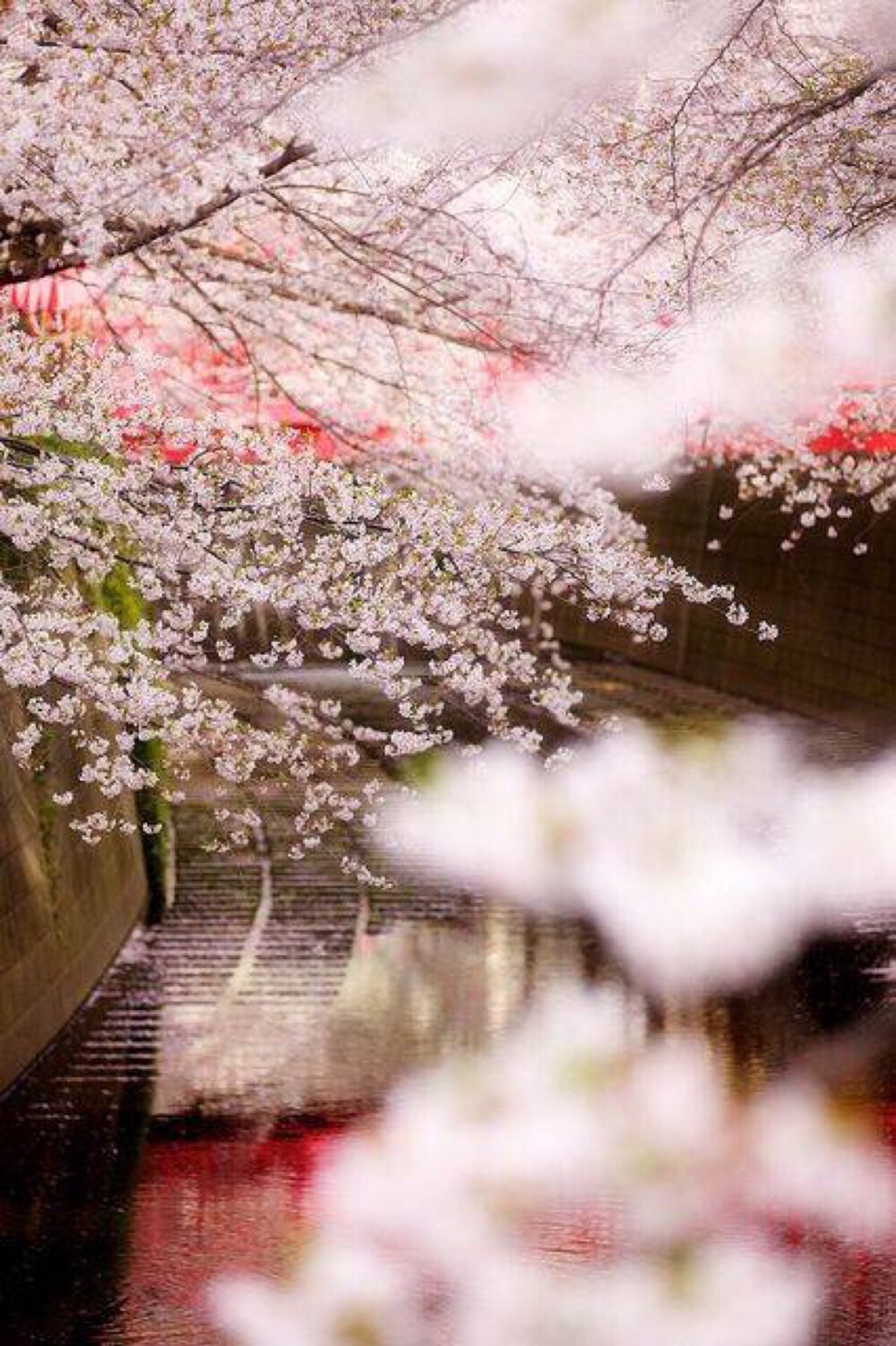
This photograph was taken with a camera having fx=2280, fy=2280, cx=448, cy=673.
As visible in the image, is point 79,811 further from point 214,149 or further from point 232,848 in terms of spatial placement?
point 214,149

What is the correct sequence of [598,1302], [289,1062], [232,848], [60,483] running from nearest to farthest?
[598,1302] < [60,483] < [289,1062] < [232,848]

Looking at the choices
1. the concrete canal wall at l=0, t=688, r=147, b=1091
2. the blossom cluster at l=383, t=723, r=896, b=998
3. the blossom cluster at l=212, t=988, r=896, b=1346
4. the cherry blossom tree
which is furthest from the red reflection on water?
the blossom cluster at l=383, t=723, r=896, b=998

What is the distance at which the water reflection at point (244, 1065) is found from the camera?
32.7 feet

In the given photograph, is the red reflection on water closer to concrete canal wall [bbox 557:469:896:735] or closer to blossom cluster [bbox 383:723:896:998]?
blossom cluster [bbox 383:723:896:998]

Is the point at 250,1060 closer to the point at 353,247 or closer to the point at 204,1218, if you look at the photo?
the point at 204,1218

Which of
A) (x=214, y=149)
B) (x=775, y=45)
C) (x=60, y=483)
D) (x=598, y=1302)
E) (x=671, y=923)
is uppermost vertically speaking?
(x=775, y=45)

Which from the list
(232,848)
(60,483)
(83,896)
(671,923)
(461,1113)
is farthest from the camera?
(232,848)

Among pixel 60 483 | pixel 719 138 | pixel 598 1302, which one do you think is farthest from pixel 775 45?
pixel 598 1302

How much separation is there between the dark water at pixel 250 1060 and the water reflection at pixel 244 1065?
0.8 inches

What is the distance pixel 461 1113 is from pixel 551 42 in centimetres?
578

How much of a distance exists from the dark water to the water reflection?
0.06ft

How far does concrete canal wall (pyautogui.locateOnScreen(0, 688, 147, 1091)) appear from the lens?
43.9 feet

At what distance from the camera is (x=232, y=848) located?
68.1ft

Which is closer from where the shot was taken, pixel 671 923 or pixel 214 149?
pixel 214 149
